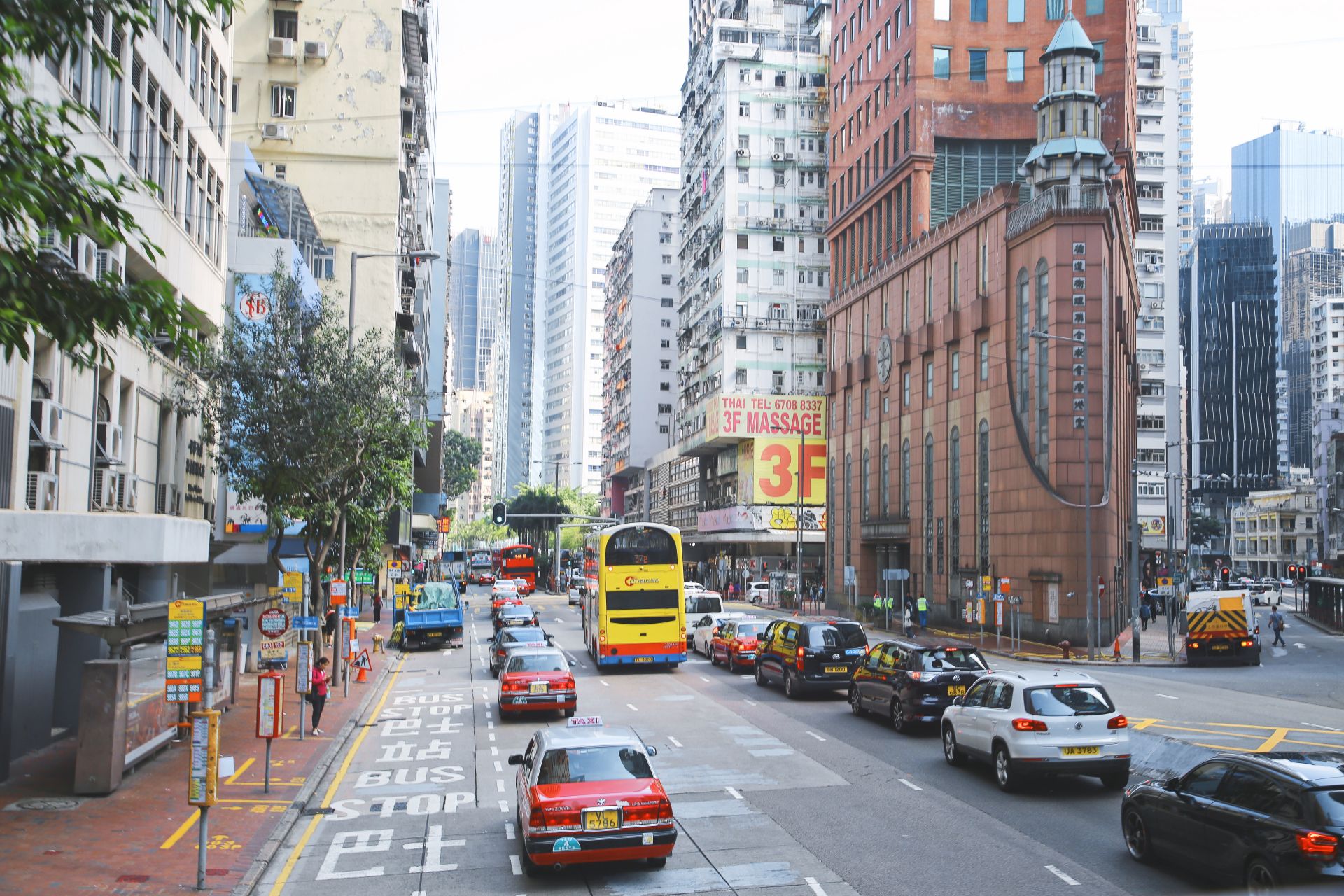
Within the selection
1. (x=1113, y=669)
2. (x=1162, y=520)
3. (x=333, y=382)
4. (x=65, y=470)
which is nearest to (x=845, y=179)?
(x=1162, y=520)

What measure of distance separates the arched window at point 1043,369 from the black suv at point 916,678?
27304 millimetres

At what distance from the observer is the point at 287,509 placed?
29141 millimetres

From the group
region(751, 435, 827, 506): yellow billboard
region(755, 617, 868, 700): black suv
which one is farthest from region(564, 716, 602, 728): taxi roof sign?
region(751, 435, 827, 506): yellow billboard

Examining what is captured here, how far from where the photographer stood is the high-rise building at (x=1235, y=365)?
611ft

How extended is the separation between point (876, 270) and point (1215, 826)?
6289 cm

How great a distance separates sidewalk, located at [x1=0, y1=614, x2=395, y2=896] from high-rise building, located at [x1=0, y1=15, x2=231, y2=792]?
2.01 ft

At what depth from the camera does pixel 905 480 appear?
6619 centimetres

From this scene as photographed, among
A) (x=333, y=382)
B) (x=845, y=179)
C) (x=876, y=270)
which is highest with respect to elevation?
(x=845, y=179)

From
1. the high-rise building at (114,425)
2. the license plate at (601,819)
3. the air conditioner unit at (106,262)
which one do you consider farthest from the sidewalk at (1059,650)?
the air conditioner unit at (106,262)

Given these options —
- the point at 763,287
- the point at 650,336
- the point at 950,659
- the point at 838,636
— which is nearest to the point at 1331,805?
the point at 950,659

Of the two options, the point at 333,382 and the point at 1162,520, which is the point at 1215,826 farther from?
the point at 1162,520

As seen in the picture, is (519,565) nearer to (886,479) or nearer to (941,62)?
(886,479)

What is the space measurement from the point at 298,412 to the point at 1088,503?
2934 centimetres

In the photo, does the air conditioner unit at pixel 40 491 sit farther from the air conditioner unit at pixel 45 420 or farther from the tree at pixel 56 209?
the tree at pixel 56 209
